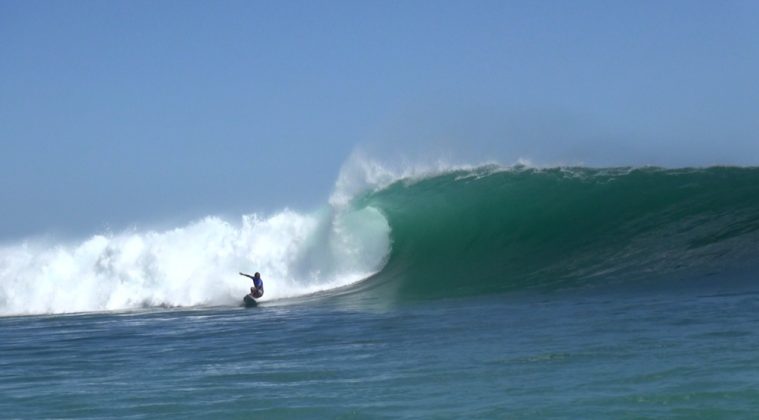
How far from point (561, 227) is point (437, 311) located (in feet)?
19.4

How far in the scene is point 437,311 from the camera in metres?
12.7

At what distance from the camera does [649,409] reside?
20.1ft

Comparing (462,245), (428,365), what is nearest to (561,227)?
(462,245)

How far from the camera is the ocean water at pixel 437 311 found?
23.3ft

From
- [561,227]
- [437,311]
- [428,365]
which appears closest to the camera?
[428,365]

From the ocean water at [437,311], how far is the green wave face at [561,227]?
5 cm

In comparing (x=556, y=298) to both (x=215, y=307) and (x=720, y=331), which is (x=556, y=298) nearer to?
(x=720, y=331)

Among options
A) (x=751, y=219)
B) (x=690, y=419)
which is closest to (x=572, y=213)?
(x=751, y=219)

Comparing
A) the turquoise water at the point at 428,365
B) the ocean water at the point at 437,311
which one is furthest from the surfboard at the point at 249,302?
the turquoise water at the point at 428,365

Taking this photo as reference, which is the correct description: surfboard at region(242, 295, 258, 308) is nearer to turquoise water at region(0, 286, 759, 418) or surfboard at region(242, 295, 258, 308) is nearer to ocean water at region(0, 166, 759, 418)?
ocean water at region(0, 166, 759, 418)

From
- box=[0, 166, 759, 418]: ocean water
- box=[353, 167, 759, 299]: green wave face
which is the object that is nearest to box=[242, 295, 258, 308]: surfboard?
box=[0, 166, 759, 418]: ocean water

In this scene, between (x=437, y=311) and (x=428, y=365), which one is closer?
(x=428, y=365)

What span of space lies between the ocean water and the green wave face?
0.17 feet

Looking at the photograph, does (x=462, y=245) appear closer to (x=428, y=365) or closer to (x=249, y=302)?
(x=249, y=302)
